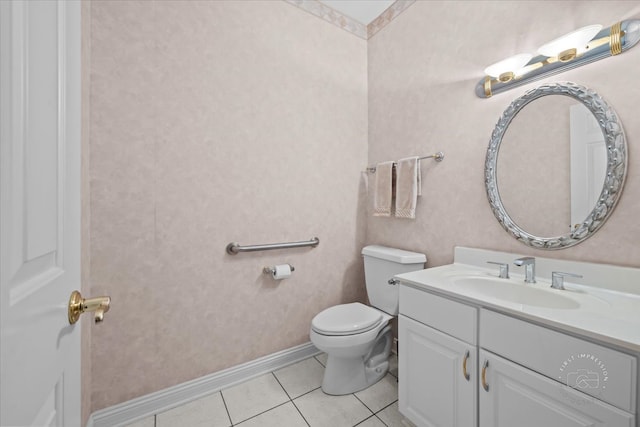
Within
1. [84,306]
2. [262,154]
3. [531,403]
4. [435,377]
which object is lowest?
[435,377]

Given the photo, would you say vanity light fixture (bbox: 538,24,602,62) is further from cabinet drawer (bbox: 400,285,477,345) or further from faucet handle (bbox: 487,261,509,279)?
cabinet drawer (bbox: 400,285,477,345)

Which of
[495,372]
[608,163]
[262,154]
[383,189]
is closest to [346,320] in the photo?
[495,372]

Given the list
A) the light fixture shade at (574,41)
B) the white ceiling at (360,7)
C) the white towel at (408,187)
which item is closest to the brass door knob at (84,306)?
the white towel at (408,187)

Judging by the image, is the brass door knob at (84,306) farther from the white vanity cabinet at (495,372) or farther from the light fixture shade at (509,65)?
the light fixture shade at (509,65)

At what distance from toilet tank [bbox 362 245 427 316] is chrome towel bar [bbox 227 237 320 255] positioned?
39 cm

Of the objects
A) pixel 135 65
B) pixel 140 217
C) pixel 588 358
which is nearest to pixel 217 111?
pixel 135 65

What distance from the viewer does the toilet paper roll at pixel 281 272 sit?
1713mm

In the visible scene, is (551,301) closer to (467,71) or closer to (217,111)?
(467,71)

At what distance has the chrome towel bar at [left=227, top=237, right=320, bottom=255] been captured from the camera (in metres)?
1.61

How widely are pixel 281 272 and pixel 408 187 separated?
1026 millimetres

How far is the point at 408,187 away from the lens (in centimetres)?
178

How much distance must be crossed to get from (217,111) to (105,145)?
60 cm

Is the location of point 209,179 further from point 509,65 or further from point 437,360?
point 509,65

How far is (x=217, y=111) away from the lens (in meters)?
1.58
